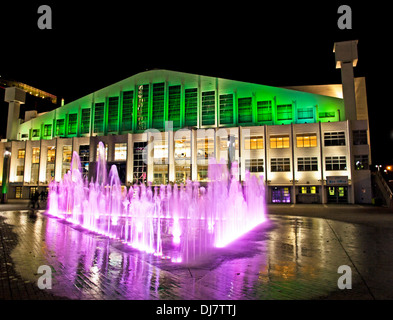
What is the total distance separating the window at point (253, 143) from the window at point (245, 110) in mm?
3802

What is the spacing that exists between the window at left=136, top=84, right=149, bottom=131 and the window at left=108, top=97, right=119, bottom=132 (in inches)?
165

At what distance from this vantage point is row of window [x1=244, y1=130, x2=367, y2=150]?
114 ft

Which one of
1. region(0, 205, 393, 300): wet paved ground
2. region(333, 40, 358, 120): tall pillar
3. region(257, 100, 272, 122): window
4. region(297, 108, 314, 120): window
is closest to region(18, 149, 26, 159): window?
region(257, 100, 272, 122): window

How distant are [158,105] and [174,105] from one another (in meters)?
2.63

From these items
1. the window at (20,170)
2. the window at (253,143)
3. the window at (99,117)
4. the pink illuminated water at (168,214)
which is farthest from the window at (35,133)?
the window at (253,143)

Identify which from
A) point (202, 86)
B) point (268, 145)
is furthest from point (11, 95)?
point (268, 145)

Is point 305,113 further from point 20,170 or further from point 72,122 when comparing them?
point 20,170

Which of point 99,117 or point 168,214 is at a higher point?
point 99,117

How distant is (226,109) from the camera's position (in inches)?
1644

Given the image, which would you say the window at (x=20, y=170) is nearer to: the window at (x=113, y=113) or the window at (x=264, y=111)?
the window at (x=113, y=113)

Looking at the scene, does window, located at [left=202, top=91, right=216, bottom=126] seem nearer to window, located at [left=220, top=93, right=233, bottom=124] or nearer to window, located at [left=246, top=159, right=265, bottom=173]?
window, located at [left=220, top=93, right=233, bottom=124]

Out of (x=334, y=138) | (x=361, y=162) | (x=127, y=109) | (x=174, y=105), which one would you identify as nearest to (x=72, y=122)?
(x=127, y=109)
